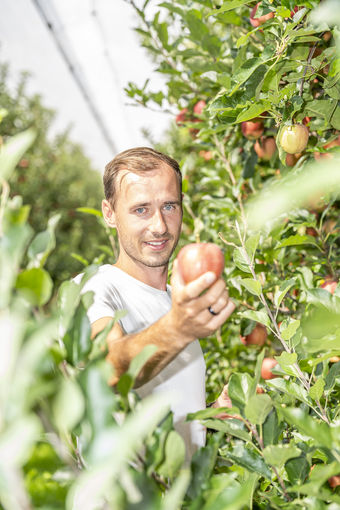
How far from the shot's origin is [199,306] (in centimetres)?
45

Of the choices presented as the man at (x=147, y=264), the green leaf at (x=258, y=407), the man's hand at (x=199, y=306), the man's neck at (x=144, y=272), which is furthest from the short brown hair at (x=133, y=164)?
the green leaf at (x=258, y=407)

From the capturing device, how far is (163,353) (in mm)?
485

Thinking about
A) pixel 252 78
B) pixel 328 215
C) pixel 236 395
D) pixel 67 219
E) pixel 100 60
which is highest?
pixel 100 60

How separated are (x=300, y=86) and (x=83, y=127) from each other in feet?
15.0

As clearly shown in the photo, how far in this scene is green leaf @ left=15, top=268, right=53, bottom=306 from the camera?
323mm

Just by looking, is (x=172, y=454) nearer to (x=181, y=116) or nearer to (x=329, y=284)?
(x=329, y=284)

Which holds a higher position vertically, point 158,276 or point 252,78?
point 252,78

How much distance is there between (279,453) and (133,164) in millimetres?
512

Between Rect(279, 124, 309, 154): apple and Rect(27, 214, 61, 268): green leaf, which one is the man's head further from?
Rect(27, 214, 61, 268): green leaf

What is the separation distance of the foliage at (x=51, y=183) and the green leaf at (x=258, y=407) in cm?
314

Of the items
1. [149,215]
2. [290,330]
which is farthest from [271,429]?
[149,215]

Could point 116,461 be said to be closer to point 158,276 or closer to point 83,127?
point 158,276

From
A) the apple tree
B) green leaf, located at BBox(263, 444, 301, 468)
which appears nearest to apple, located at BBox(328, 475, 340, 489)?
the apple tree

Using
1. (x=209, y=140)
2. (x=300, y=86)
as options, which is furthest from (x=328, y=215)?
(x=300, y=86)
